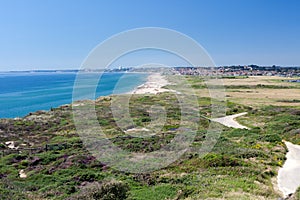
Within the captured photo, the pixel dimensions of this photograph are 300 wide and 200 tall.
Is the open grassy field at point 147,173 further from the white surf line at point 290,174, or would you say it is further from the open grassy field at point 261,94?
the open grassy field at point 261,94

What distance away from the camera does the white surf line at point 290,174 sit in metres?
12.9

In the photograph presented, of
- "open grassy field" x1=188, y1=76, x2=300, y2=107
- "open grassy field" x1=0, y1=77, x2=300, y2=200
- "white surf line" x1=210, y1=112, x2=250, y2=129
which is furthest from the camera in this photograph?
"open grassy field" x1=188, y1=76, x2=300, y2=107

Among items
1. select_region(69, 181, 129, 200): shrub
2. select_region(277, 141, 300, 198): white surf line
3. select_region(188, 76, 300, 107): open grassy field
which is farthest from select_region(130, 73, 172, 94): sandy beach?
select_region(69, 181, 129, 200): shrub

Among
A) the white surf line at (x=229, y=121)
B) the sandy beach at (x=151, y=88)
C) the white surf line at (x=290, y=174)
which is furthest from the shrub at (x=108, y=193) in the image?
the sandy beach at (x=151, y=88)

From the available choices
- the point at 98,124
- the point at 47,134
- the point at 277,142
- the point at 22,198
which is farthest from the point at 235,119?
the point at 22,198

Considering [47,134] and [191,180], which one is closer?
[191,180]

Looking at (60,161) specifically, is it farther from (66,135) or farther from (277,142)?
(277,142)

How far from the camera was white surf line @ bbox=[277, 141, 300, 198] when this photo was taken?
12.9 meters

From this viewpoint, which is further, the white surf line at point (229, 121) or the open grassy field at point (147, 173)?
the white surf line at point (229, 121)

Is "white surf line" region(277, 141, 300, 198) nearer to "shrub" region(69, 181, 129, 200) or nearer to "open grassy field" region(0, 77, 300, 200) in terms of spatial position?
"open grassy field" region(0, 77, 300, 200)

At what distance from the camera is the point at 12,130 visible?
3116 cm

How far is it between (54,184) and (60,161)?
15.7ft

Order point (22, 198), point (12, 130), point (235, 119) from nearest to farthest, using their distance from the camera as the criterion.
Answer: point (22, 198) < point (12, 130) < point (235, 119)

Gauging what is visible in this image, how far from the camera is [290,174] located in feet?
49.4
